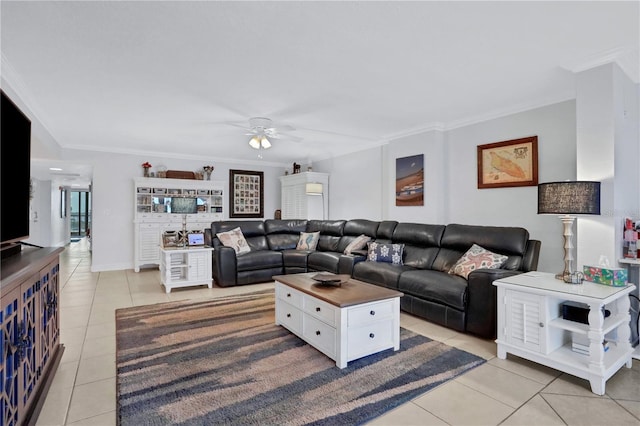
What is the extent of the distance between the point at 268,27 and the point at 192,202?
5.29m

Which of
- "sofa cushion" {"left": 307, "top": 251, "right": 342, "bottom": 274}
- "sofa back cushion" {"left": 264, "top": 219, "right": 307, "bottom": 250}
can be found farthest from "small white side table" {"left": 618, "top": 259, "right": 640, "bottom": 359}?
"sofa back cushion" {"left": 264, "top": 219, "right": 307, "bottom": 250}

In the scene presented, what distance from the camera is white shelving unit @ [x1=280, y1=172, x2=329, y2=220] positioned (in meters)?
6.99

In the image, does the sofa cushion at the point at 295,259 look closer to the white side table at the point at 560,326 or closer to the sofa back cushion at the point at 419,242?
the sofa back cushion at the point at 419,242

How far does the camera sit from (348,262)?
4.36 metres

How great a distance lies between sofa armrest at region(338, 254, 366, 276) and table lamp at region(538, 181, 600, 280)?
230 centimetres

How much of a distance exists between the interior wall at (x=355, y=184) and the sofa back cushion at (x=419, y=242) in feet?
5.09

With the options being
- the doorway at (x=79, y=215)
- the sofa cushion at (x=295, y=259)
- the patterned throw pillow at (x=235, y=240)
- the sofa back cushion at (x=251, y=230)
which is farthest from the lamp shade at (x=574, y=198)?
the doorway at (x=79, y=215)

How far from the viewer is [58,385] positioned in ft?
A: 7.11

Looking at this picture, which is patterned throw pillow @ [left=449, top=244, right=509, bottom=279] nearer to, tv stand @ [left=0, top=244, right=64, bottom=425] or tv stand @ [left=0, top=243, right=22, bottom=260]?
tv stand @ [left=0, top=244, right=64, bottom=425]

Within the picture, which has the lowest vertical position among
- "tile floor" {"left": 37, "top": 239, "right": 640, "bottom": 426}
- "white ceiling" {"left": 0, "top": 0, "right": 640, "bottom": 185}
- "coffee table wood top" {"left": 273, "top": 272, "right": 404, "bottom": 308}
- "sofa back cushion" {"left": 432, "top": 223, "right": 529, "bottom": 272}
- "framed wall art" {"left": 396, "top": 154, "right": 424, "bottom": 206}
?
"tile floor" {"left": 37, "top": 239, "right": 640, "bottom": 426}

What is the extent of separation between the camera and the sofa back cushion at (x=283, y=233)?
19.2 feet

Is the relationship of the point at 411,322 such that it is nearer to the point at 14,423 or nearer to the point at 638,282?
the point at 638,282

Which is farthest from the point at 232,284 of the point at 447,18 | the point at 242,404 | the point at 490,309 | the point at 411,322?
the point at 447,18

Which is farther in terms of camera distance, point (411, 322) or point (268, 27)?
point (411, 322)
